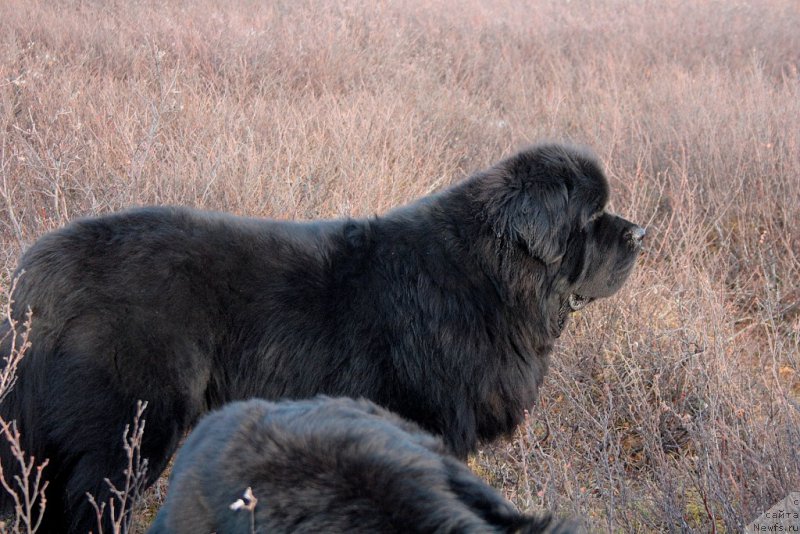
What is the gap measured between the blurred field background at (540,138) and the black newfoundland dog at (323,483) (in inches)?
47.2

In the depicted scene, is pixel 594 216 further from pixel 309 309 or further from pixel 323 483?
pixel 323 483

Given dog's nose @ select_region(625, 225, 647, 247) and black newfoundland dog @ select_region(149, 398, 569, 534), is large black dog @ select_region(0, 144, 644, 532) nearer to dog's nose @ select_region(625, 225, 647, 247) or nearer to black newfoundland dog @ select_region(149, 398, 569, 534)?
dog's nose @ select_region(625, 225, 647, 247)

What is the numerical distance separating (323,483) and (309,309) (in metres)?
1.70

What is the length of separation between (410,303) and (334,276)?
38cm

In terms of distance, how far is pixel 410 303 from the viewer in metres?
3.72

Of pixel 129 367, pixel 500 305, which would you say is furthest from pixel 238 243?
pixel 500 305

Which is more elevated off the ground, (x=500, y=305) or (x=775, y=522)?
(x=500, y=305)

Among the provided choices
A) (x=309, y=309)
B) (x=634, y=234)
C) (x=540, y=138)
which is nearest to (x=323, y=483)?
(x=309, y=309)

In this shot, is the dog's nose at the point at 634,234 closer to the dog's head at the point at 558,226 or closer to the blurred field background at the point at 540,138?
the dog's head at the point at 558,226

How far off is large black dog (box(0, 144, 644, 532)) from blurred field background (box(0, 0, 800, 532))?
0.54 metres

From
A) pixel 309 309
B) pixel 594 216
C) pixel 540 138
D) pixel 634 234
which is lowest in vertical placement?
pixel 540 138

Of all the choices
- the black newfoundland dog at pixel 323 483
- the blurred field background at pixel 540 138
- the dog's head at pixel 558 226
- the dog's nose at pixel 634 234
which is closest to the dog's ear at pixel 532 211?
the dog's head at pixel 558 226

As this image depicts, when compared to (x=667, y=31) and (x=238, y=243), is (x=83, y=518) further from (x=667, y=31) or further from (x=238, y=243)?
(x=667, y=31)

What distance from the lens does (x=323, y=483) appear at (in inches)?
76.2
